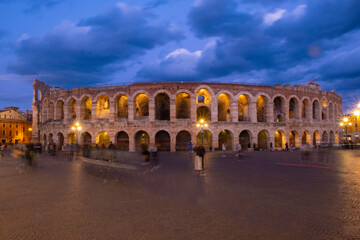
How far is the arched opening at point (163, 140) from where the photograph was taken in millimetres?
30031

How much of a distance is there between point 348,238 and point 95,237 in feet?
15.2

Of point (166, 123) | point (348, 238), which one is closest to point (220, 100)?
point (166, 123)

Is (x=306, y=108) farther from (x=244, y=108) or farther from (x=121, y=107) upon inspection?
(x=121, y=107)

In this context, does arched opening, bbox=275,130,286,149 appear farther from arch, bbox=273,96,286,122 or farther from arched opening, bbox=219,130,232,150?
arched opening, bbox=219,130,232,150

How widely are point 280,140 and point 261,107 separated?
5.95 metres

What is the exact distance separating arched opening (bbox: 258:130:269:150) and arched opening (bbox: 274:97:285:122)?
282 centimetres

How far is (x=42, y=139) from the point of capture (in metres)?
37.5

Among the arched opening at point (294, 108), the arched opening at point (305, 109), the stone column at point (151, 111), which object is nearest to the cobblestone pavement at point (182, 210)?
the stone column at point (151, 111)

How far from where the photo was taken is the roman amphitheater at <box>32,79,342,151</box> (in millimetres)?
29562

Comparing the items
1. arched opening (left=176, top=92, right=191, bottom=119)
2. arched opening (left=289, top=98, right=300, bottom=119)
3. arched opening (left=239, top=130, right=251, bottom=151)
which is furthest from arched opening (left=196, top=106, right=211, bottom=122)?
arched opening (left=289, top=98, right=300, bottom=119)

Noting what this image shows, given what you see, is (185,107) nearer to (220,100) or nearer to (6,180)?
(220,100)

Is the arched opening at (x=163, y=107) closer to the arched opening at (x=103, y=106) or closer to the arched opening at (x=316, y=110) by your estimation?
the arched opening at (x=103, y=106)

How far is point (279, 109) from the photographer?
116 ft

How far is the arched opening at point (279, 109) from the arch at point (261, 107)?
1.97 metres
